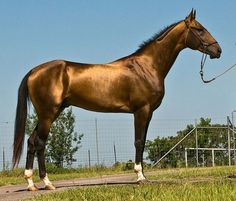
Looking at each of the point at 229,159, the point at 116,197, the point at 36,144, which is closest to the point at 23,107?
the point at 36,144

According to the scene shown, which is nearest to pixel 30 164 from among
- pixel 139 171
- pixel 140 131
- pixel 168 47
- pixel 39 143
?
pixel 39 143

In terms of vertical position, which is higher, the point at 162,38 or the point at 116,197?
the point at 162,38

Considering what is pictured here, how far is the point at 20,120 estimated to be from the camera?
969 centimetres

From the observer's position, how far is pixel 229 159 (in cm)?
2206

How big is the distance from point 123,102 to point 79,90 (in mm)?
807

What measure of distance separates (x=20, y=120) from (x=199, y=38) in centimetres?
360

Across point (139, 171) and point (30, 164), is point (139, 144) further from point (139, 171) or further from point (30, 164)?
point (30, 164)

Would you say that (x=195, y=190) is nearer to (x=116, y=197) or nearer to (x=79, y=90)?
(x=116, y=197)

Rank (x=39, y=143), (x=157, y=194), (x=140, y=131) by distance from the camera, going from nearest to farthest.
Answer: (x=157, y=194) < (x=39, y=143) < (x=140, y=131)

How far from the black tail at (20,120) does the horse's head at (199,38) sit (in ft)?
10.1

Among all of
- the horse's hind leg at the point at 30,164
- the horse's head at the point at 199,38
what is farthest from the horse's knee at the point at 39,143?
the horse's head at the point at 199,38

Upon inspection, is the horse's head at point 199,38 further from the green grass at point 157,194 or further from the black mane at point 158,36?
the green grass at point 157,194

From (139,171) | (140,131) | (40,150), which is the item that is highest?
(140,131)

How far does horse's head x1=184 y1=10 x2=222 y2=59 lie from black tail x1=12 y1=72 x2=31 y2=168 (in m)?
3.08
